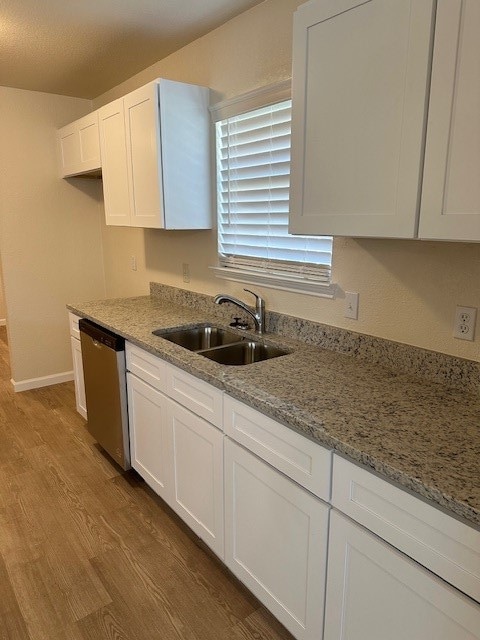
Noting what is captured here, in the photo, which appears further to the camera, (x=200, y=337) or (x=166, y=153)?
(x=200, y=337)

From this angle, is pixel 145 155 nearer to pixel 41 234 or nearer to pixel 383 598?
pixel 41 234

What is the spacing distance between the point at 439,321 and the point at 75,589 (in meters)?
1.80

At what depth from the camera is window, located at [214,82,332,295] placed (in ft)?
6.89

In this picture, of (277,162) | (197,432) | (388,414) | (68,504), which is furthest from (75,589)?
(277,162)

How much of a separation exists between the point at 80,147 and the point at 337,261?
2.33 meters

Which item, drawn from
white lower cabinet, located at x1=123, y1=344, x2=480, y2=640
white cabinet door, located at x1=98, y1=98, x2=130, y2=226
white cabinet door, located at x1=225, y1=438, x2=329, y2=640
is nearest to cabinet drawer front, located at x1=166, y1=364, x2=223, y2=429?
white lower cabinet, located at x1=123, y1=344, x2=480, y2=640

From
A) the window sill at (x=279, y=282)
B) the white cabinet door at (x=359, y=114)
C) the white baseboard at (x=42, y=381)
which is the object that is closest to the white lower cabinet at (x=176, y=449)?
the window sill at (x=279, y=282)

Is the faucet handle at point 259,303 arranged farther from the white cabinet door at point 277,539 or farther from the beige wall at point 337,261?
the white cabinet door at point 277,539

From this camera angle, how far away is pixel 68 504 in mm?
2396

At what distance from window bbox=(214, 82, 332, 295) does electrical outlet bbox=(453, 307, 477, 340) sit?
59 centimetres

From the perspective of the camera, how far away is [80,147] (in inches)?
129

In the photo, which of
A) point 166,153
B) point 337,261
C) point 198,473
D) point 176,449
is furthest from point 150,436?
point 166,153

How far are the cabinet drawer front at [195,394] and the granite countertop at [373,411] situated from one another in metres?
0.05

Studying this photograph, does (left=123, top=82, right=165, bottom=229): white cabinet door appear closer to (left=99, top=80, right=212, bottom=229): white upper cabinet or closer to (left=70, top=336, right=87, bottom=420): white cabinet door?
(left=99, top=80, right=212, bottom=229): white upper cabinet
